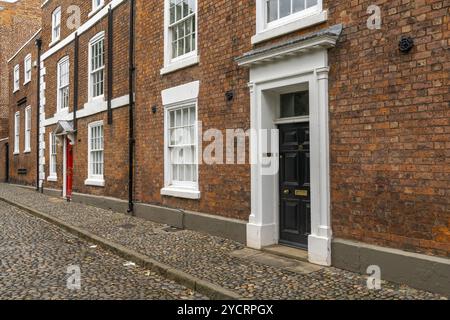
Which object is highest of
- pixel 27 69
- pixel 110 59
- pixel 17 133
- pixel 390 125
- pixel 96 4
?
pixel 96 4

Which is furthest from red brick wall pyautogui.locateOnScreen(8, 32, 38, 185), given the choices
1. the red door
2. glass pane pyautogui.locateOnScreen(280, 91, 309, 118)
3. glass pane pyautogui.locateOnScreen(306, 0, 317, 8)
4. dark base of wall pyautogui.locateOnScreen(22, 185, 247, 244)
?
glass pane pyautogui.locateOnScreen(306, 0, 317, 8)

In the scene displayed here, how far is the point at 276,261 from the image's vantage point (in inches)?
259

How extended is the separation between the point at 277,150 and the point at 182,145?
2747 millimetres

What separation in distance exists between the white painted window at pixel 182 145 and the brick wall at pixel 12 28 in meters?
22.5

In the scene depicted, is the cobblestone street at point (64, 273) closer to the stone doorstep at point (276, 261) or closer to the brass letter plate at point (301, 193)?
the stone doorstep at point (276, 261)

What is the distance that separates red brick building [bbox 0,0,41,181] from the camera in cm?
2830

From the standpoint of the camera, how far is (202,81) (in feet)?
28.8

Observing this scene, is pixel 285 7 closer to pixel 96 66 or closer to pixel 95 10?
pixel 96 66

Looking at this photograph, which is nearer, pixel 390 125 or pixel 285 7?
pixel 390 125

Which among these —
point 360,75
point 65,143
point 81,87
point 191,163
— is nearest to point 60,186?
point 65,143

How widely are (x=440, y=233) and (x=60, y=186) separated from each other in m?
14.8

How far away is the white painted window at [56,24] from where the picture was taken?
17.2 metres

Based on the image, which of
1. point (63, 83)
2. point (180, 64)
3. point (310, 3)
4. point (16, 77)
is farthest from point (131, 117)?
point (16, 77)

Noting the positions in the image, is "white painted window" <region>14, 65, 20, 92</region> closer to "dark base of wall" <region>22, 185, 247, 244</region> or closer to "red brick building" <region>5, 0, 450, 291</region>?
"red brick building" <region>5, 0, 450, 291</region>
